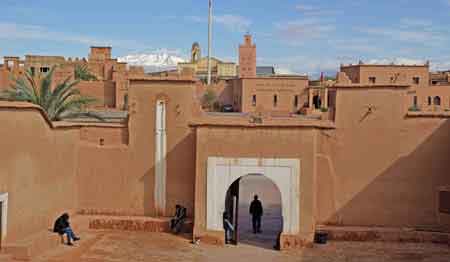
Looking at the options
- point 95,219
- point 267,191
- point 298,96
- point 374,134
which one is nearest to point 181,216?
point 95,219

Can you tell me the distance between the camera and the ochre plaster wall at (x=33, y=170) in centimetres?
1160

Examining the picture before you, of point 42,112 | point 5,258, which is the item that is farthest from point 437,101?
point 5,258

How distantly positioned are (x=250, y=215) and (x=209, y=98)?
3261 centimetres

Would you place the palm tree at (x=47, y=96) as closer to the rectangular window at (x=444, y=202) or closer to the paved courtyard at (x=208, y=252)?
the paved courtyard at (x=208, y=252)

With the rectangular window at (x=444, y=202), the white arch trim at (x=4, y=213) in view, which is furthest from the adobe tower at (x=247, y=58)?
the white arch trim at (x=4, y=213)

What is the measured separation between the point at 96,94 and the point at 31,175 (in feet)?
111

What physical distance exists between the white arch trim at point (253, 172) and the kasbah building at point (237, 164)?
0.02m

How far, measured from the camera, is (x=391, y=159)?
14.7 metres

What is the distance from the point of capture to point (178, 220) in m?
14.8

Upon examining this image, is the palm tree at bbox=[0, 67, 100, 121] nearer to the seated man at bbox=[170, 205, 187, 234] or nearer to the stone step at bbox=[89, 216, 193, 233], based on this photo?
the stone step at bbox=[89, 216, 193, 233]

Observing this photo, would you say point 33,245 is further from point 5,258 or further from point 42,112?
point 42,112

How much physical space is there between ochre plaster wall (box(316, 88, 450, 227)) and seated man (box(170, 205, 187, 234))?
11.5 feet

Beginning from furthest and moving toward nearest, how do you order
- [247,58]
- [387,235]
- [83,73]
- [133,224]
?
[247,58]
[83,73]
[133,224]
[387,235]

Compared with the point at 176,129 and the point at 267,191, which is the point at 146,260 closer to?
the point at 176,129
